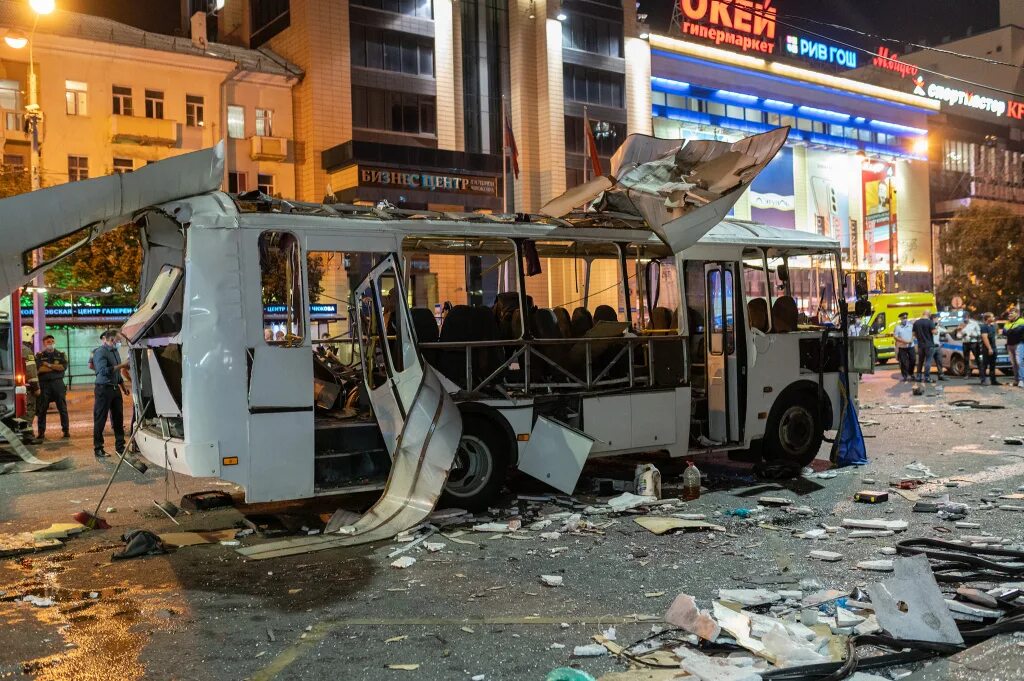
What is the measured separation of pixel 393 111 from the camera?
1533 inches

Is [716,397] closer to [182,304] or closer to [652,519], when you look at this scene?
[652,519]

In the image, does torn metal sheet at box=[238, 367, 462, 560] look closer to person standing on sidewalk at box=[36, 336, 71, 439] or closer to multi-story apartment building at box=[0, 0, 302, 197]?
person standing on sidewalk at box=[36, 336, 71, 439]

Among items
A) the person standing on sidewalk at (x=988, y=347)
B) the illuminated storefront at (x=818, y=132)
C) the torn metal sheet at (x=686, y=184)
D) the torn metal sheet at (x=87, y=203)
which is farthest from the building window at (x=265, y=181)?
the torn metal sheet at (x=87, y=203)

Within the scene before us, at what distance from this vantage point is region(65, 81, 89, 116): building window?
33250mm

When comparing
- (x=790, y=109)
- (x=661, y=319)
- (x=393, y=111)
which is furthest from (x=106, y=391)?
(x=790, y=109)

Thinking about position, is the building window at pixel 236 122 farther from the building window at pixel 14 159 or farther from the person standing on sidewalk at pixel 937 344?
the person standing on sidewalk at pixel 937 344

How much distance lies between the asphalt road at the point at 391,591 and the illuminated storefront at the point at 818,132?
4281cm

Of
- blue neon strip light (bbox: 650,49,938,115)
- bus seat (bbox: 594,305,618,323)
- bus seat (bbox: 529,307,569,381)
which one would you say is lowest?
bus seat (bbox: 529,307,569,381)

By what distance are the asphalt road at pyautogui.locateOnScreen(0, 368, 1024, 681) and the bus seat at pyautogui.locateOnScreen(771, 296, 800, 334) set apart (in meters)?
2.14

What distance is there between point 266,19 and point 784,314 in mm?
37076

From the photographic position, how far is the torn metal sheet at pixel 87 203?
6574mm

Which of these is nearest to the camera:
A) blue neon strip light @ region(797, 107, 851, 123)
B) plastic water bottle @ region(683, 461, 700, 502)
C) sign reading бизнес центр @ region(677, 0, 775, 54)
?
plastic water bottle @ region(683, 461, 700, 502)

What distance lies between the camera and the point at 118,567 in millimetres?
6777

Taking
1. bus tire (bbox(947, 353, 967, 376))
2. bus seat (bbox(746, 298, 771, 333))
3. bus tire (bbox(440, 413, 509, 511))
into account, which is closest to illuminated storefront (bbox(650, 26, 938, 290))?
bus tire (bbox(947, 353, 967, 376))
